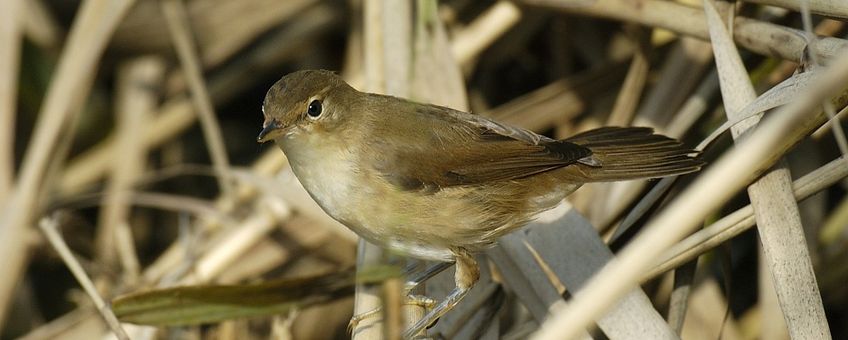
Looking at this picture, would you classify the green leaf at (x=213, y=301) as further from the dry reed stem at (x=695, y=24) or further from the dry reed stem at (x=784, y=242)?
the dry reed stem at (x=695, y=24)

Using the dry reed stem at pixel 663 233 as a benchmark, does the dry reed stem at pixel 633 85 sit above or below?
above

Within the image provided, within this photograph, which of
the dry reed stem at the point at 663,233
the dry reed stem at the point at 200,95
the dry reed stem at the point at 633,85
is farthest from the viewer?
the dry reed stem at the point at 200,95

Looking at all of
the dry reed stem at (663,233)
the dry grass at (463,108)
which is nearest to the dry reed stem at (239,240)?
the dry grass at (463,108)

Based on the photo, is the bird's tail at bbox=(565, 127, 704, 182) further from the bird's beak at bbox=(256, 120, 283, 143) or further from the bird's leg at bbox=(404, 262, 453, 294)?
the bird's beak at bbox=(256, 120, 283, 143)

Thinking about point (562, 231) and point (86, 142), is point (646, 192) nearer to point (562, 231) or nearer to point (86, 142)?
point (562, 231)

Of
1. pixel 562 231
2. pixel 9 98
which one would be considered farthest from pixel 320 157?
pixel 9 98

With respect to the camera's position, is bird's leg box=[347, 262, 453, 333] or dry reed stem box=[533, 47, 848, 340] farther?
bird's leg box=[347, 262, 453, 333]

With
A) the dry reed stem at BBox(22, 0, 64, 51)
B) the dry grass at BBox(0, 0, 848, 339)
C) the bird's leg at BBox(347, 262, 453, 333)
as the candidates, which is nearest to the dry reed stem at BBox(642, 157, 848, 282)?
the dry grass at BBox(0, 0, 848, 339)
